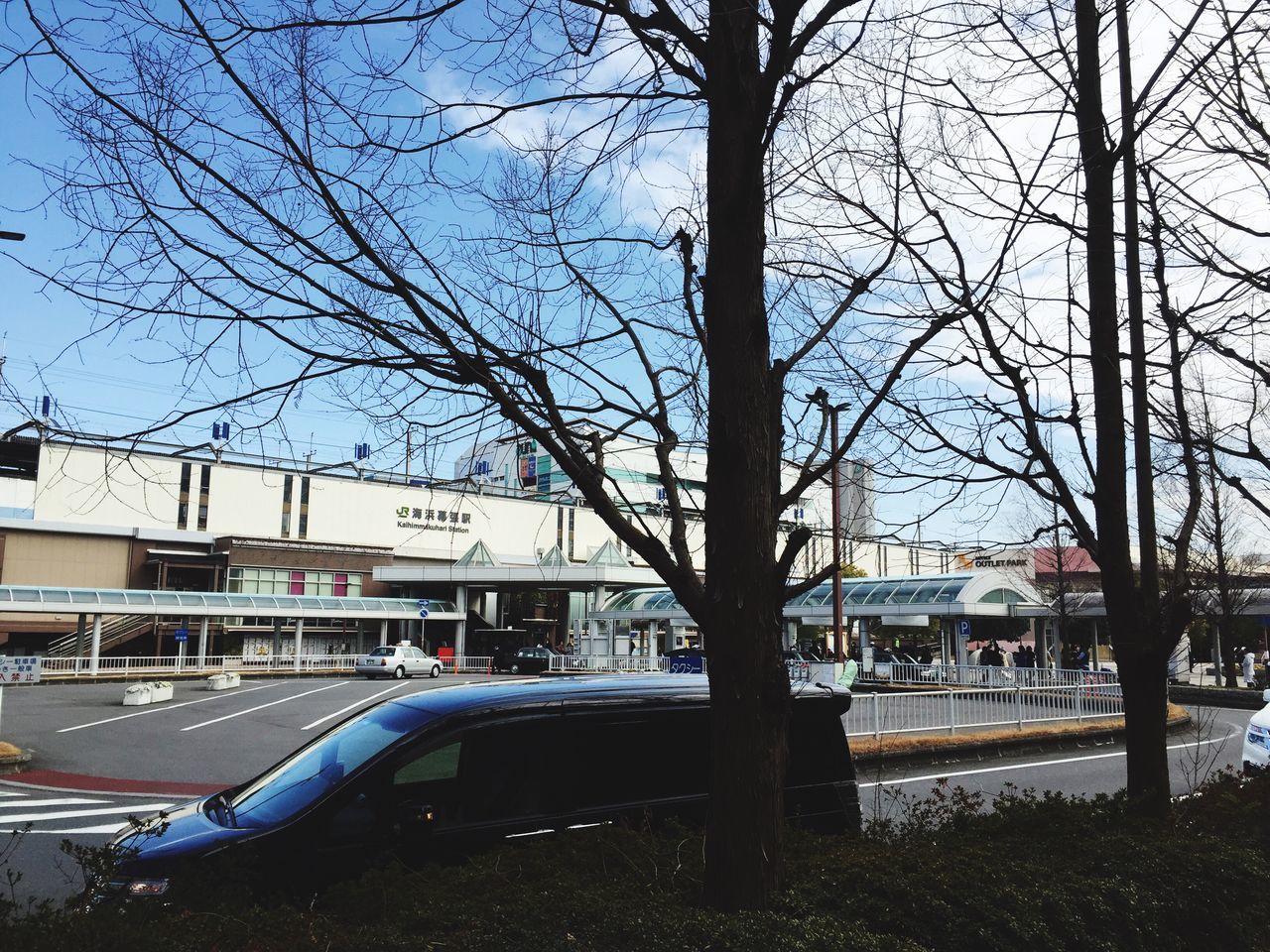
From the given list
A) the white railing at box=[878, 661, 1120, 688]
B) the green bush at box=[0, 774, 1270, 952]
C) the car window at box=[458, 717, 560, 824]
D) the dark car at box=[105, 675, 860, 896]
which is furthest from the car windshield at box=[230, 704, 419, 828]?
the white railing at box=[878, 661, 1120, 688]

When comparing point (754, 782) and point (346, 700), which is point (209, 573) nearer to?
point (346, 700)

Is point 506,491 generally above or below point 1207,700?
above

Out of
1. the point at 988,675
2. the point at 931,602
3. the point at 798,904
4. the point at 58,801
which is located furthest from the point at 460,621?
the point at 798,904

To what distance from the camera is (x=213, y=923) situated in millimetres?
3529

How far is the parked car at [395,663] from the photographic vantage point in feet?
139

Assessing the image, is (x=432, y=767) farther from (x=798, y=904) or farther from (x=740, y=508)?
(x=740, y=508)

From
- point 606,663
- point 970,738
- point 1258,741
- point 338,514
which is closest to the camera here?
point 1258,741

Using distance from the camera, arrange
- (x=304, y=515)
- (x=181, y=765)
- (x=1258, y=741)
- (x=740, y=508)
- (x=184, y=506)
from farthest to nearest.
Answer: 1. (x=304, y=515)
2. (x=184, y=506)
3. (x=181, y=765)
4. (x=1258, y=741)
5. (x=740, y=508)

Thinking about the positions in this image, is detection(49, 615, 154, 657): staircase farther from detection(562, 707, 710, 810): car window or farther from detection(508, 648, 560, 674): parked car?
detection(562, 707, 710, 810): car window

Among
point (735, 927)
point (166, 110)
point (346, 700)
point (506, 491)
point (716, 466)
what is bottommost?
point (346, 700)

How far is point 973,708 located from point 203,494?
56.1m

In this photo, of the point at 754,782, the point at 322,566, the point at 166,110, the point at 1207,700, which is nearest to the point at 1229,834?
the point at 754,782

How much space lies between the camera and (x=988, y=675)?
90.7ft

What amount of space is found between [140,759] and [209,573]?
160ft
